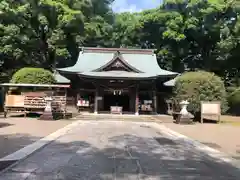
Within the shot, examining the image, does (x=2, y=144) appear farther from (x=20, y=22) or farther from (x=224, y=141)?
(x=20, y=22)

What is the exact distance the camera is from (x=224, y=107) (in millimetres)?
25328

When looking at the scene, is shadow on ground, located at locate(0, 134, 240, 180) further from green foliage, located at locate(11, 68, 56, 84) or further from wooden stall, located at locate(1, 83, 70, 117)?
green foliage, located at locate(11, 68, 56, 84)

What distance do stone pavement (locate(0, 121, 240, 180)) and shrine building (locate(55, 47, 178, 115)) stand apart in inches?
765

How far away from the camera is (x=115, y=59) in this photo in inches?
1245

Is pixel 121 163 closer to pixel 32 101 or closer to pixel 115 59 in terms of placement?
pixel 32 101

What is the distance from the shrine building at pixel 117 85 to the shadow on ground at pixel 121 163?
1956 centimetres

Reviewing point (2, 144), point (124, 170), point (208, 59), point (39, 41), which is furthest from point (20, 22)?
point (124, 170)

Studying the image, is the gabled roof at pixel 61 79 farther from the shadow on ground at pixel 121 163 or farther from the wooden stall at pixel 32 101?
the shadow on ground at pixel 121 163

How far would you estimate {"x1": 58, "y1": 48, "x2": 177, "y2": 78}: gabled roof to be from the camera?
3073cm

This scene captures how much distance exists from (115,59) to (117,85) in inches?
94.4

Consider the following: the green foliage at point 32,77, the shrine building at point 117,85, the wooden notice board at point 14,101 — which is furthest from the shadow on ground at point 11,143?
the shrine building at point 117,85

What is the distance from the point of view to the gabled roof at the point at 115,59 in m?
30.7

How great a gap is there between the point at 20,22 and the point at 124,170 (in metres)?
32.2

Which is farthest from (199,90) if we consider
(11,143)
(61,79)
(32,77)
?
(11,143)
